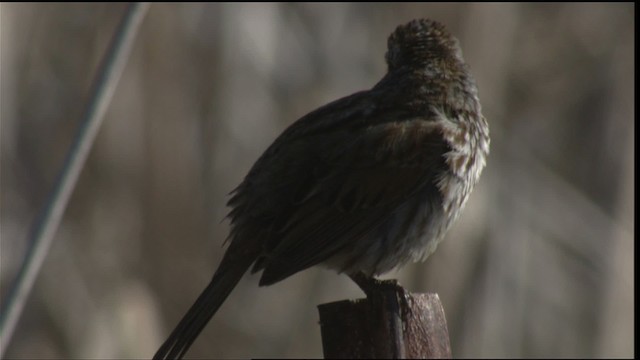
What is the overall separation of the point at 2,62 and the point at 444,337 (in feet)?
8.08

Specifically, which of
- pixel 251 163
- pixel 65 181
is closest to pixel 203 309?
pixel 65 181

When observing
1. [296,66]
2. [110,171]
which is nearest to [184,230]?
[110,171]

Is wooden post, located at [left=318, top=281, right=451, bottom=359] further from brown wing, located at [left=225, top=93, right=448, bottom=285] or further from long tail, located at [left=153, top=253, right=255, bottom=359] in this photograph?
brown wing, located at [left=225, top=93, right=448, bottom=285]

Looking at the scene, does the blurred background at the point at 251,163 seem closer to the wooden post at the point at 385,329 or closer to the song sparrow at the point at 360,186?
the song sparrow at the point at 360,186

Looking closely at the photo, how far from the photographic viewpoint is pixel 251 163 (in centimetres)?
475

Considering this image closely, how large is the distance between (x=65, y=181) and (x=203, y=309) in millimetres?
499

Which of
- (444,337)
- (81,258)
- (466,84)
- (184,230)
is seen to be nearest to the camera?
(444,337)

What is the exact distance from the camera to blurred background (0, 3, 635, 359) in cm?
447

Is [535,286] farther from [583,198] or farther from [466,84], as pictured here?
[466,84]

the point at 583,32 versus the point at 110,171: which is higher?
the point at 583,32

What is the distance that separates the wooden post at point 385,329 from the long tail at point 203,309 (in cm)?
65

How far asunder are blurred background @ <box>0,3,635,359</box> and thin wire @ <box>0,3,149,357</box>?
1.55 metres

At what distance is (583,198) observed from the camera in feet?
17.1

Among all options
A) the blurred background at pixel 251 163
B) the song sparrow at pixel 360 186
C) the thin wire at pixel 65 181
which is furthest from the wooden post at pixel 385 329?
the blurred background at pixel 251 163
